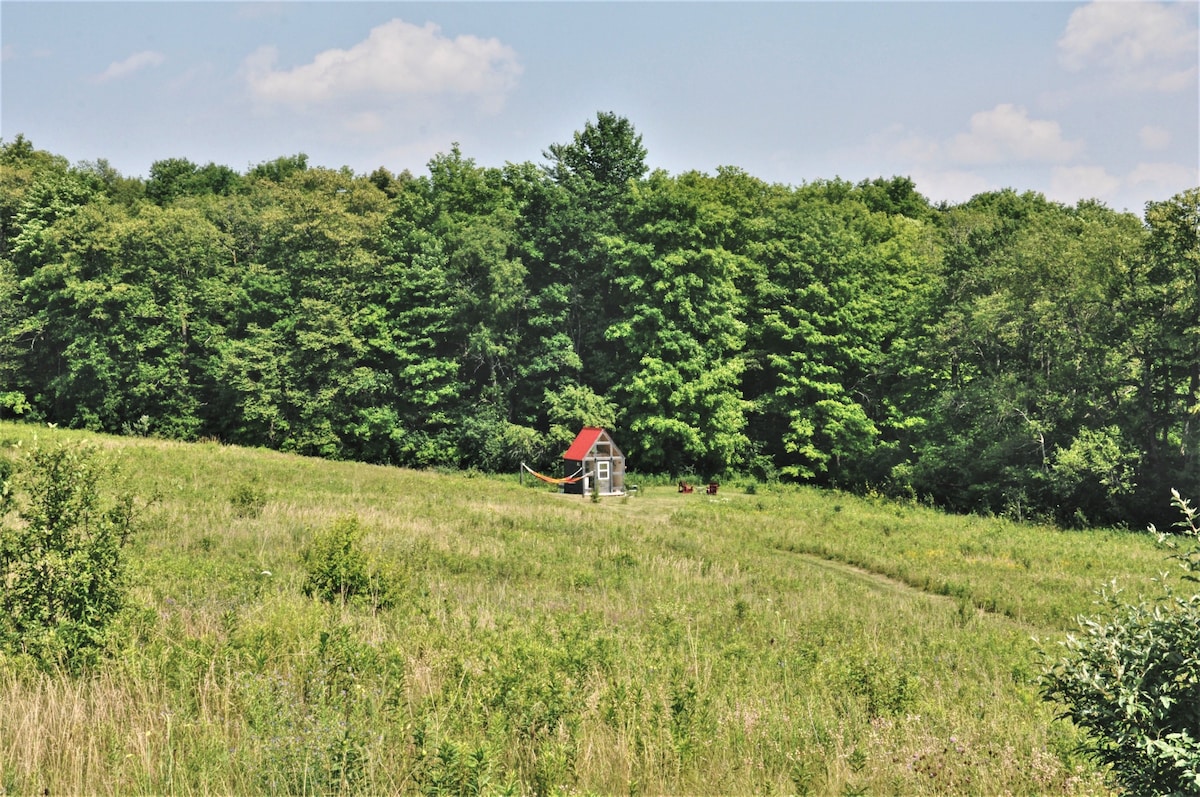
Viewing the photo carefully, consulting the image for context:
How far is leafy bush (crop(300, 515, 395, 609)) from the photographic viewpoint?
11.2m

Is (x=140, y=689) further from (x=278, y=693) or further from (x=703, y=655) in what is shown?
(x=703, y=655)

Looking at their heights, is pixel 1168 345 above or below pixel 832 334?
below

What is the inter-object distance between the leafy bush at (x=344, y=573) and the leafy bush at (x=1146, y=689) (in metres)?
8.88

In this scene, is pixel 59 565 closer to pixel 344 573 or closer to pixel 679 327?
pixel 344 573

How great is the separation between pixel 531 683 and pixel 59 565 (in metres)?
4.34

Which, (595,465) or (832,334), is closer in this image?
(595,465)

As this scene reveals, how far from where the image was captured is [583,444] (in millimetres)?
36000

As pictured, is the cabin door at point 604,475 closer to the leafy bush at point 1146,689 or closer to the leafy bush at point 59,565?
the leafy bush at point 59,565

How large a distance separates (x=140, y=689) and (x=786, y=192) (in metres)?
47.3

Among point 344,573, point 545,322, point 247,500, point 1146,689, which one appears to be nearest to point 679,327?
point 545,322

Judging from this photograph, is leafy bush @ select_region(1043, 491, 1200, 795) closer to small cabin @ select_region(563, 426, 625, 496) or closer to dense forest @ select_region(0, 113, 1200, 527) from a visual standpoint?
small cabin @ select_region(563, 426, 625, 496)

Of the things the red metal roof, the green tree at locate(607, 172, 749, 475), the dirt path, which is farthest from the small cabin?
the dirt path

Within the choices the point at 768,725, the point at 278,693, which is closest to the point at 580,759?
the point at 768,725

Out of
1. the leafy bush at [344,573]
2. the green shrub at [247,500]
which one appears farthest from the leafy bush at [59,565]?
the green shrub at [247,500]
